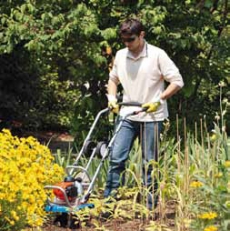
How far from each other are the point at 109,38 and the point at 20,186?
9.93 feet

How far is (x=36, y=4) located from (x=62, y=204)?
2.91 meters

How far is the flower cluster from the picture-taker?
4590 millimetres

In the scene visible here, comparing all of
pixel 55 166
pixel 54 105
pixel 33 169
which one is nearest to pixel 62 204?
pixel 55 166

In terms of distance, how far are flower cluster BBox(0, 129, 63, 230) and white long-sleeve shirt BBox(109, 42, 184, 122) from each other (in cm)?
107

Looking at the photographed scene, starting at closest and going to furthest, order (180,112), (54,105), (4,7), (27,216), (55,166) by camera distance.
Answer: (27,216) → (55,166) → (4,7) → (180,112) → (54,105)

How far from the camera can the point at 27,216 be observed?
483 centimetres

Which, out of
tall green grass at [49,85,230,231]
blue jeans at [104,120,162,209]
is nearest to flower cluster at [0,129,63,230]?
tall green grass at [49,85,230,231]

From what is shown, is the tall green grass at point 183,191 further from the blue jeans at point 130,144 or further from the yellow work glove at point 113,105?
the yellow work glove at point 113,105

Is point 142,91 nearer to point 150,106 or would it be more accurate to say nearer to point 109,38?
point 150,106

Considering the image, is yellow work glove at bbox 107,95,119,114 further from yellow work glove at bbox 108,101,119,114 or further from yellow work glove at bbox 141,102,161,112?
yellow work glove at bbox 141,102,161,112

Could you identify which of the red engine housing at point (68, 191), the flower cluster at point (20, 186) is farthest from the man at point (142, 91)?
the flower cluster at point (20, 186)

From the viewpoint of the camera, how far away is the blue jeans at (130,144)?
5832 mm

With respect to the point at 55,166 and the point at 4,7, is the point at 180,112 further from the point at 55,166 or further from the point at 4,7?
the point at 55,166

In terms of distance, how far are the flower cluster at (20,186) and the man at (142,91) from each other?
2.94ft
